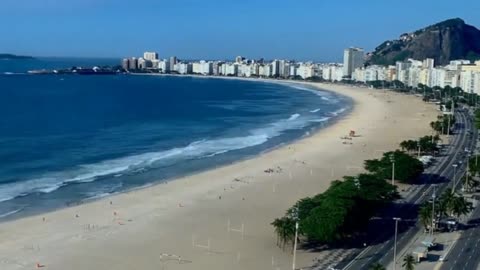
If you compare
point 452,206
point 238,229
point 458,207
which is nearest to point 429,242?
point 452,206

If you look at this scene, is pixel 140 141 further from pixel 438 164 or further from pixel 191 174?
pixel 438 164

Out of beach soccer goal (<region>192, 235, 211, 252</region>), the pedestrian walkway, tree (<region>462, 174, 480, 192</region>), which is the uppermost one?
tree (<region>462, 174, 480, 192</region>)

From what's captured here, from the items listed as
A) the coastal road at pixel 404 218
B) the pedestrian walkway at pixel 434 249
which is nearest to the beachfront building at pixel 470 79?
the coastal road at pixel 404 218

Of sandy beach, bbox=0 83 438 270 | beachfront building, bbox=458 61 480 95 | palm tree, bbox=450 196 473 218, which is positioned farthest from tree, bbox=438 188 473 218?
beachfront building, bbox=458 61 480 95

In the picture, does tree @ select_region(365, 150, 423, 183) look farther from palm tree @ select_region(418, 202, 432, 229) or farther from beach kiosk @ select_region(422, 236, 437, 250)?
beach kiosk @ select_region(422, 236, 437, 250)

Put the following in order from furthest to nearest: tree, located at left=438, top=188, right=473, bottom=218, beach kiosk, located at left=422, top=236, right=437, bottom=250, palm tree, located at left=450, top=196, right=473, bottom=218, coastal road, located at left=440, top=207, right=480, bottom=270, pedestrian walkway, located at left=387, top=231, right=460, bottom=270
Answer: palm tree, located at left=450, top=196, right=473, bottom=218, tree, located at left=438, top=188, right=473, bottom=218, beach kiosk, located at left=422, top=236, right=437, bottom=250, pedestrian walkway, located at left=387, top=231, right=460, bottom=270, coastal road, located at left=440, top=207, right=480, bottom=270
